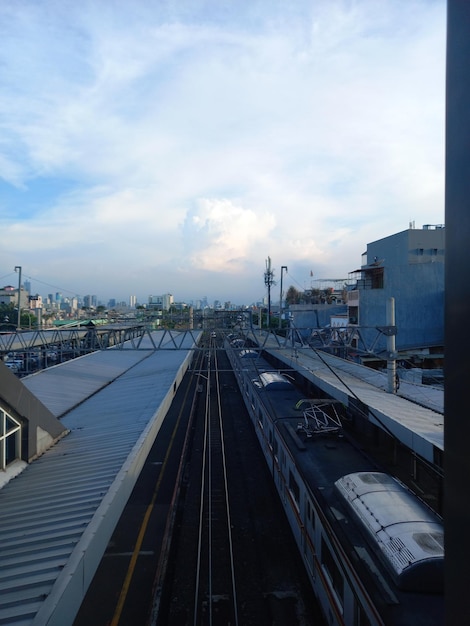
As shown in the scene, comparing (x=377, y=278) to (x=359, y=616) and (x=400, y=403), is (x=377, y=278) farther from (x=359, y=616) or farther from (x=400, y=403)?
(x=359, y=616)

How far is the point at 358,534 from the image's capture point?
14.7 ft

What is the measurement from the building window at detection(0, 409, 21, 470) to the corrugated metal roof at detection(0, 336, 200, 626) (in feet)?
0.86

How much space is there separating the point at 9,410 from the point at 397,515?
4.53m

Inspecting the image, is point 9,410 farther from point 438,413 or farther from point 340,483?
point 438,413

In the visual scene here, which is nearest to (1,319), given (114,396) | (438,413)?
(114,396)

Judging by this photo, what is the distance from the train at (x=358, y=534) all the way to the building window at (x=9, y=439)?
154 inches

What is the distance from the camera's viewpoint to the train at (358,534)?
11.7 ft

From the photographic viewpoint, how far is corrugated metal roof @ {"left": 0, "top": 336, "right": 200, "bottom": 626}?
2.84 m

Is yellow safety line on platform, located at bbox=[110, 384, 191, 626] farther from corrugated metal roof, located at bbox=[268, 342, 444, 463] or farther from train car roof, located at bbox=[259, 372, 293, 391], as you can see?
corrugated metal roof, located at bbox=[268, 342, 444, 463]

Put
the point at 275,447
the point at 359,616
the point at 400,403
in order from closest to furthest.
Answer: the point at 359,616, the point at 275,447, the point at 400,403

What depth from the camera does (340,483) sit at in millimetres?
5410

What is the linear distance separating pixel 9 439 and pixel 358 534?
13.9 ft

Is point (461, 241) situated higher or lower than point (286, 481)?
higher

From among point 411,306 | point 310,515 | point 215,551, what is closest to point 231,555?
point 215,551
